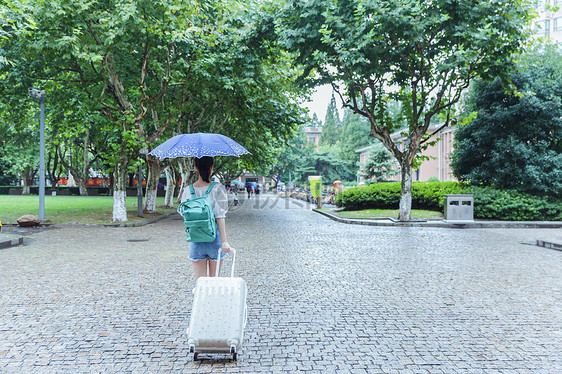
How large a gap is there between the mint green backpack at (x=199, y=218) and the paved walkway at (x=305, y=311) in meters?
1.07

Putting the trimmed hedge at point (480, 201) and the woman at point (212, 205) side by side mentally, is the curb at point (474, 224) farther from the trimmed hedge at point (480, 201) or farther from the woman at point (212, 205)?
the woman at point (212, 205)

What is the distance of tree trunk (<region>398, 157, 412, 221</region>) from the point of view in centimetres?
1784

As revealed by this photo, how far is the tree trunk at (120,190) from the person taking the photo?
16938 mm

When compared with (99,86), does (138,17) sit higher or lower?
higher

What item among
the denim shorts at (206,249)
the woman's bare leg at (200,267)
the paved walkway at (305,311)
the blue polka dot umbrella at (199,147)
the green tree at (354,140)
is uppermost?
the green tree at (354,140)

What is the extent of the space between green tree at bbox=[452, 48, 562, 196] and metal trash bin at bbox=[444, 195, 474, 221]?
9.55 ft

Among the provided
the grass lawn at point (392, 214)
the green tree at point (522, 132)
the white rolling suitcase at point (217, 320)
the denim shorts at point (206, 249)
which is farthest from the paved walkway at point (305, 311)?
the green tree at point (522, 132)

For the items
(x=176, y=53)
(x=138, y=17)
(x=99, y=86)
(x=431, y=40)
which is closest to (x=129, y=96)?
(x=99, y=86)

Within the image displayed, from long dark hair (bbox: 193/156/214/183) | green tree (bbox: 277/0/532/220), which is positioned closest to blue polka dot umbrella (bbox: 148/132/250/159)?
long dark hair (bbox: 193/156/214/183)

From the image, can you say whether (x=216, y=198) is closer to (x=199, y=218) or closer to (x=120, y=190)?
(x=199, y=218)

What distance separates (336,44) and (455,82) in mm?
4931

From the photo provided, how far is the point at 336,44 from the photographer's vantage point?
1658 centimetres

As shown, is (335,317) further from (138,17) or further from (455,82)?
(455,82)

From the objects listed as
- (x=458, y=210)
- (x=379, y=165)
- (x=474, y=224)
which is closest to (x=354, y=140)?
(x=379, y=165)
